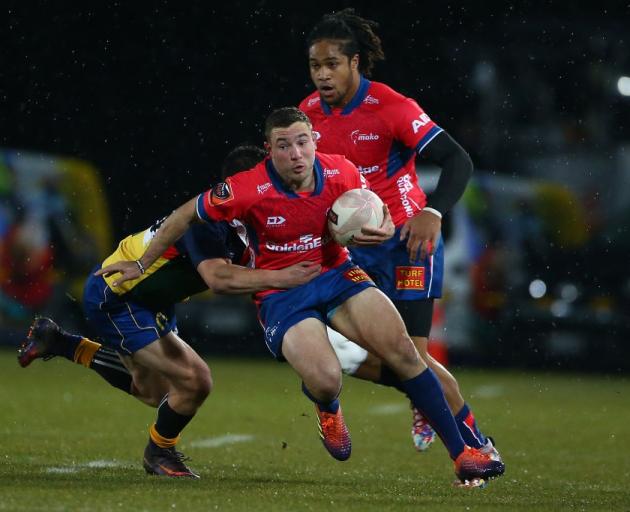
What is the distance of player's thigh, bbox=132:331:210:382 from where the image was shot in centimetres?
696

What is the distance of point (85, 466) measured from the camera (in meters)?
6.91

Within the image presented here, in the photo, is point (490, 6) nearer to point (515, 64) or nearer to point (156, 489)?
point (515, 64)

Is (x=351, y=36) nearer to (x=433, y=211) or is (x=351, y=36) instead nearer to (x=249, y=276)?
(x=433, y=211)

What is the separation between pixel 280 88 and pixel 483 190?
4639 mm

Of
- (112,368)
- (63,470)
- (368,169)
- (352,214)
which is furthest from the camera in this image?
(112,368)

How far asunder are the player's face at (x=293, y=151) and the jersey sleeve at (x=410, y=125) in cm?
79

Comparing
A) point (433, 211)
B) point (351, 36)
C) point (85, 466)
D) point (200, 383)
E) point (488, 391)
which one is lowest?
point (488, 391)

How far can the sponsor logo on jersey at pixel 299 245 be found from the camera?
6.36 meters

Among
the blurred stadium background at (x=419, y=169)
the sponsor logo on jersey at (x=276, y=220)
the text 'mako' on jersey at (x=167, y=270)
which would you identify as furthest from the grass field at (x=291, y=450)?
the blurred stadium background at (x=419, y=169)

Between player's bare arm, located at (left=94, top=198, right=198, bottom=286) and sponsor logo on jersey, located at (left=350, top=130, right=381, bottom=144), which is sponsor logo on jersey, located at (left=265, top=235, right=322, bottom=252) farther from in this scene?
sponsor logo on jersey, located at (left=350, top=130, right=381, bottom=144)

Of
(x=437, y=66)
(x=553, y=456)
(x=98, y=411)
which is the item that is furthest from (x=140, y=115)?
(x=553, y=456)

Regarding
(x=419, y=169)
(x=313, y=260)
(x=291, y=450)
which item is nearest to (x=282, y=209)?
(x=313, y=260)

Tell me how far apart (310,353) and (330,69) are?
1678 millimetres

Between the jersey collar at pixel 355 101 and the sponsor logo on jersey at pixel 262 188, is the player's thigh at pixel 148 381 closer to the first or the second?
the sponsor logo on jersey at pixel 262 188
